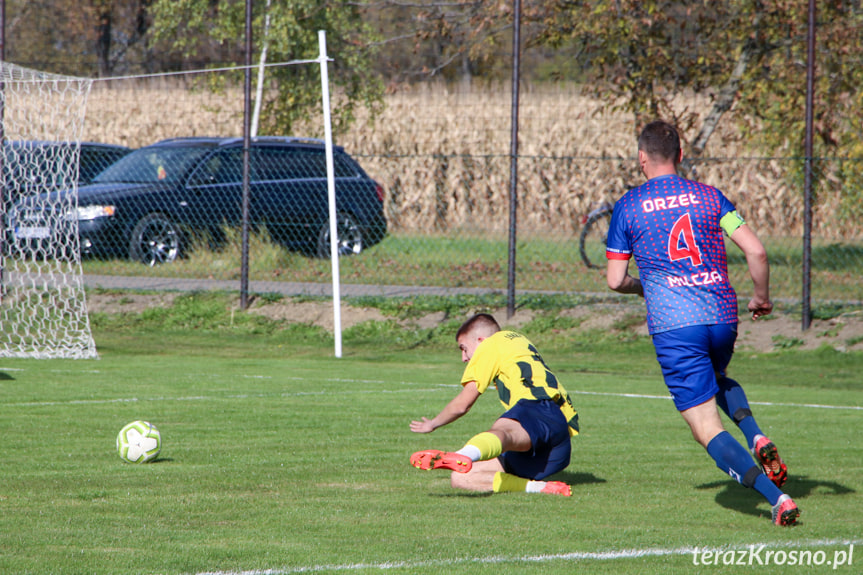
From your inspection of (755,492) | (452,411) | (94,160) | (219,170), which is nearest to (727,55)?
(219,170)

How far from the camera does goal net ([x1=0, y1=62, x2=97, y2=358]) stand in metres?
12.3

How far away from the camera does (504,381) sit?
5.95 m

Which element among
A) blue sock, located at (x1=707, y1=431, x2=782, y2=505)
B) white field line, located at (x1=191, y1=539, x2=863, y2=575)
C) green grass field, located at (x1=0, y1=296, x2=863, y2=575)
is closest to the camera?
white field line, located at (x1=191, y1=539, x2=863, y2=575)

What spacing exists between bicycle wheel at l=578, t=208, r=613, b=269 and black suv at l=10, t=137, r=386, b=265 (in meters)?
2.89

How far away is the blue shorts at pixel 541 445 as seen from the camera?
572 centimetres

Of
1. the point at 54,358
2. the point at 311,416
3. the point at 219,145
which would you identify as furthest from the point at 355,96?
the point at 311,416

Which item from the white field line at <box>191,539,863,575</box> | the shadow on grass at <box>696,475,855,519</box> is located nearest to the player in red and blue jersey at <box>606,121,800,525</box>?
the shadow on grass at <box>696,475,855,519</box>

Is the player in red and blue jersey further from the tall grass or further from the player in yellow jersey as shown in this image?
the tall grass

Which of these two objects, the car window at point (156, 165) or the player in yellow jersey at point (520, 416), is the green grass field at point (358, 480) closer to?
the player in yellow jersey at point (520, 416)

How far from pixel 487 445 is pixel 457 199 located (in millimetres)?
20089

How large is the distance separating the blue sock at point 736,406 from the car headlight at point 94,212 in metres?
12.1

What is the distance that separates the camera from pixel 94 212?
52.6ft

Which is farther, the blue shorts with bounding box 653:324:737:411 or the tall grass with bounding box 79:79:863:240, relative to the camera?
the tall grass with bounding box 79:79:863:240

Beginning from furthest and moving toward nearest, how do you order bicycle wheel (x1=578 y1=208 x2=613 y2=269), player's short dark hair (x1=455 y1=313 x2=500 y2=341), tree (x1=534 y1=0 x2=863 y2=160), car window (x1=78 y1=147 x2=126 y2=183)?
car window (x1=78 y1=147 x2=126 y2=183) < bicycle wheel (x1=578 y1=208 x2=613 y2=269) < tree (x1=534 y1=0 x2=863 y2=160) < player's short dark hair (x1=455 y1=313 x2=500 y2=341)
